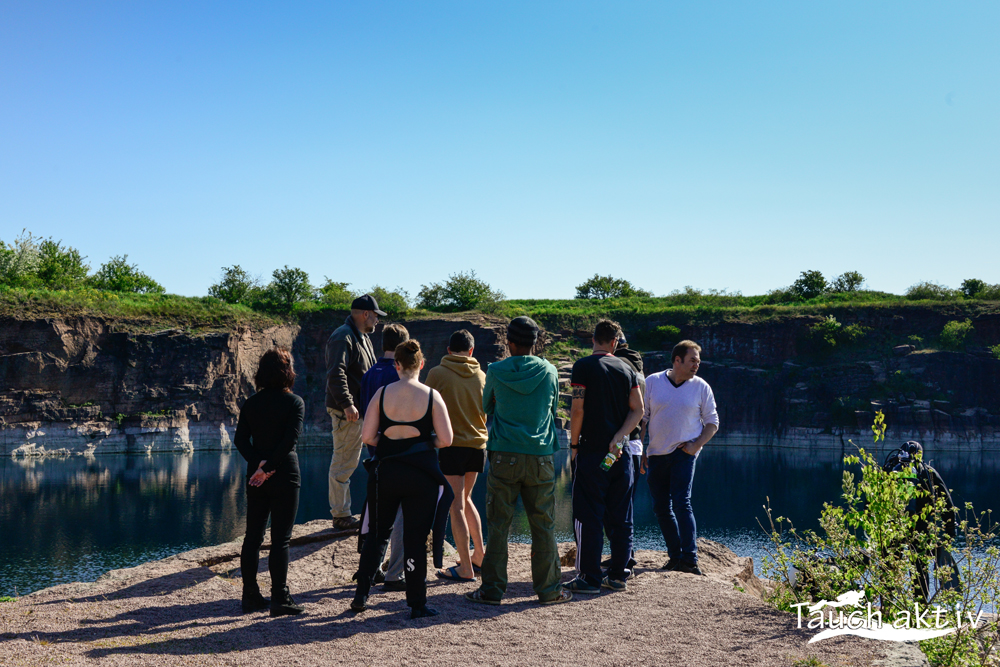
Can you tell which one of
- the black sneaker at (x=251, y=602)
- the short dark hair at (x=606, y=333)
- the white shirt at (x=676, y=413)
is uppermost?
the short dark hair at (x=606, y=333)

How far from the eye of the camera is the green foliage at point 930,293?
6128 cm

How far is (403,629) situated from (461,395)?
2.03 metres

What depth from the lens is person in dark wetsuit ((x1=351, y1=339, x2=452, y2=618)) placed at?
5207 millimetres

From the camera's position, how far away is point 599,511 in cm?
613

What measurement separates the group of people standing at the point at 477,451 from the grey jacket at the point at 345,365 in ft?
0.05

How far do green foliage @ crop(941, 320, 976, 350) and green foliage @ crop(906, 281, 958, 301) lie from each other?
7130 millimetres

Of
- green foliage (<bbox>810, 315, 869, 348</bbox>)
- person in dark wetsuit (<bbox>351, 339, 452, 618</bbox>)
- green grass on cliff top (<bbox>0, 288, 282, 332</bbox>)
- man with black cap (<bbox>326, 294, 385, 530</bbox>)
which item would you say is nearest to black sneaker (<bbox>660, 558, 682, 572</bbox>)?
person in dark wetsuit (<bbox>351, 339, 452, 618</bbox>)

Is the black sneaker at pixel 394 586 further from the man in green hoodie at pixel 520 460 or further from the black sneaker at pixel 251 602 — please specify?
the black sneaker at pixel 251 602

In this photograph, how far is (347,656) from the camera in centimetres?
455

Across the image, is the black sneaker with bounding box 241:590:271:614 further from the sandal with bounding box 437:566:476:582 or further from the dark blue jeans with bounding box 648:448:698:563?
the dark blue jeans with bounding box 648:448:698:563

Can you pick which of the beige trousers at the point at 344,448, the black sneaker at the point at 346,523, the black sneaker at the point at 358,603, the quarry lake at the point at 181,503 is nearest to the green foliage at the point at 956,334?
the quarry lake at the point at 181,503

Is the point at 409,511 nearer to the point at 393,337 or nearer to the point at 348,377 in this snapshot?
the point at 393,337

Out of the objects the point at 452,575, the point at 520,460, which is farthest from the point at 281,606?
the point at 520,460

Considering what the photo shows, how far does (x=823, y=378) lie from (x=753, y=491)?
30.1m
